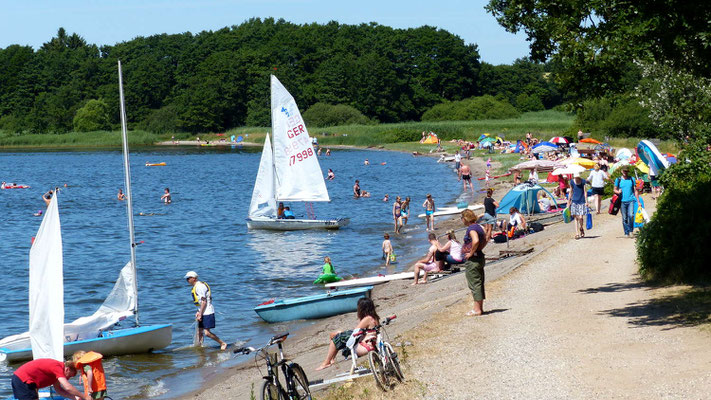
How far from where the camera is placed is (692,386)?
1141 centimetres

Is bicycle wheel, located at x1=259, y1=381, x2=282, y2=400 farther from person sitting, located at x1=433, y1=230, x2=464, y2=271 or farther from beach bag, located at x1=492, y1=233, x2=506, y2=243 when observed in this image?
beach bag, located at x1=492, y1=233, x2=506, y2=243

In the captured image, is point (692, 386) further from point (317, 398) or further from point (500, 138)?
point (500, 138)

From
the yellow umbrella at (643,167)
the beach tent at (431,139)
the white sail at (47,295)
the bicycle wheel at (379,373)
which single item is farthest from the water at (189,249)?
the beach tent at (431,139)

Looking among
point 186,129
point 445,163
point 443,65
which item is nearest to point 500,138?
point 445,163

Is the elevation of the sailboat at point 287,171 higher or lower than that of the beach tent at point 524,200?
higher

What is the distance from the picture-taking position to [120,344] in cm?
2039

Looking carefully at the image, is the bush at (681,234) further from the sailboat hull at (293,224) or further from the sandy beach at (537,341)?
the sailboat hull at (293,224)

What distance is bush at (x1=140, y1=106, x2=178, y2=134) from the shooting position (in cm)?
16388

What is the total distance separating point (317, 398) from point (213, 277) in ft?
63.5

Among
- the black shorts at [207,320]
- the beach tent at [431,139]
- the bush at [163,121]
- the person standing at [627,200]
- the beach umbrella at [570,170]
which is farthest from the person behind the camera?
the bush at [163,121]

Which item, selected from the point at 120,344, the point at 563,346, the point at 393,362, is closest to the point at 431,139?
the point at 120,344

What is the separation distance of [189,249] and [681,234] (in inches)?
1013

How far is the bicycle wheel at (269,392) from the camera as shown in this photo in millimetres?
11586

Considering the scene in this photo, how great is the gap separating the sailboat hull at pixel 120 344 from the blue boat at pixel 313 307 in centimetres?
322
